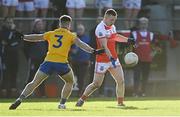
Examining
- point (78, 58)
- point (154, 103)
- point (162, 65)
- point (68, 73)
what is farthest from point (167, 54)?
point (68, 73)

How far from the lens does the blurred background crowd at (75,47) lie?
2319 centimetres

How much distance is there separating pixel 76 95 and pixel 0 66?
277 cm

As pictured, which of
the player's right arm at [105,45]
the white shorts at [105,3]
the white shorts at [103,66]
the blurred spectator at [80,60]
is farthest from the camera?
the white shorts at [105,3]

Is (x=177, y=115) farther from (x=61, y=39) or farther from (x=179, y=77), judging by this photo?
(x=179, y=77)

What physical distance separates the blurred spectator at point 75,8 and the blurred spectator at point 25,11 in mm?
1268

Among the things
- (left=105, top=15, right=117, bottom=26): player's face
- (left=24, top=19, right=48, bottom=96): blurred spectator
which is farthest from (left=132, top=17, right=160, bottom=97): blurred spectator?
(left=105, top=15, right=117, bottom=26): player's face

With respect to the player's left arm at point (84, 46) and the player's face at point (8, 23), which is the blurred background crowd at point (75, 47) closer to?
the player's face at point (8, 23)

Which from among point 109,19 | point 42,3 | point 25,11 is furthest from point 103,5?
point 109,19

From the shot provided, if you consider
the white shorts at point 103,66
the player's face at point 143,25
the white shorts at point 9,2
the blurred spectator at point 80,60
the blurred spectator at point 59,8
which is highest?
the white shorts at point 9,2

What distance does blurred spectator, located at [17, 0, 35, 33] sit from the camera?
23891 mm

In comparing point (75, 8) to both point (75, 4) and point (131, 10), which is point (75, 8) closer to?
point (75, 4)

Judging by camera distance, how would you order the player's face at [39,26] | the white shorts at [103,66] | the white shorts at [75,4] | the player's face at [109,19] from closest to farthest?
the player's face at [109,19], the white shorts at [103,66], the player's face at [39,26], the white shorts at [75,4]

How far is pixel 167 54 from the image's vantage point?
25000 millimetres

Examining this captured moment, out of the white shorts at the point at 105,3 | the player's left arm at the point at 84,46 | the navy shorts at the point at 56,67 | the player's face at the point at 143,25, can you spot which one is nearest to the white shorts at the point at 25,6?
the white shorts at the point at 105,3
